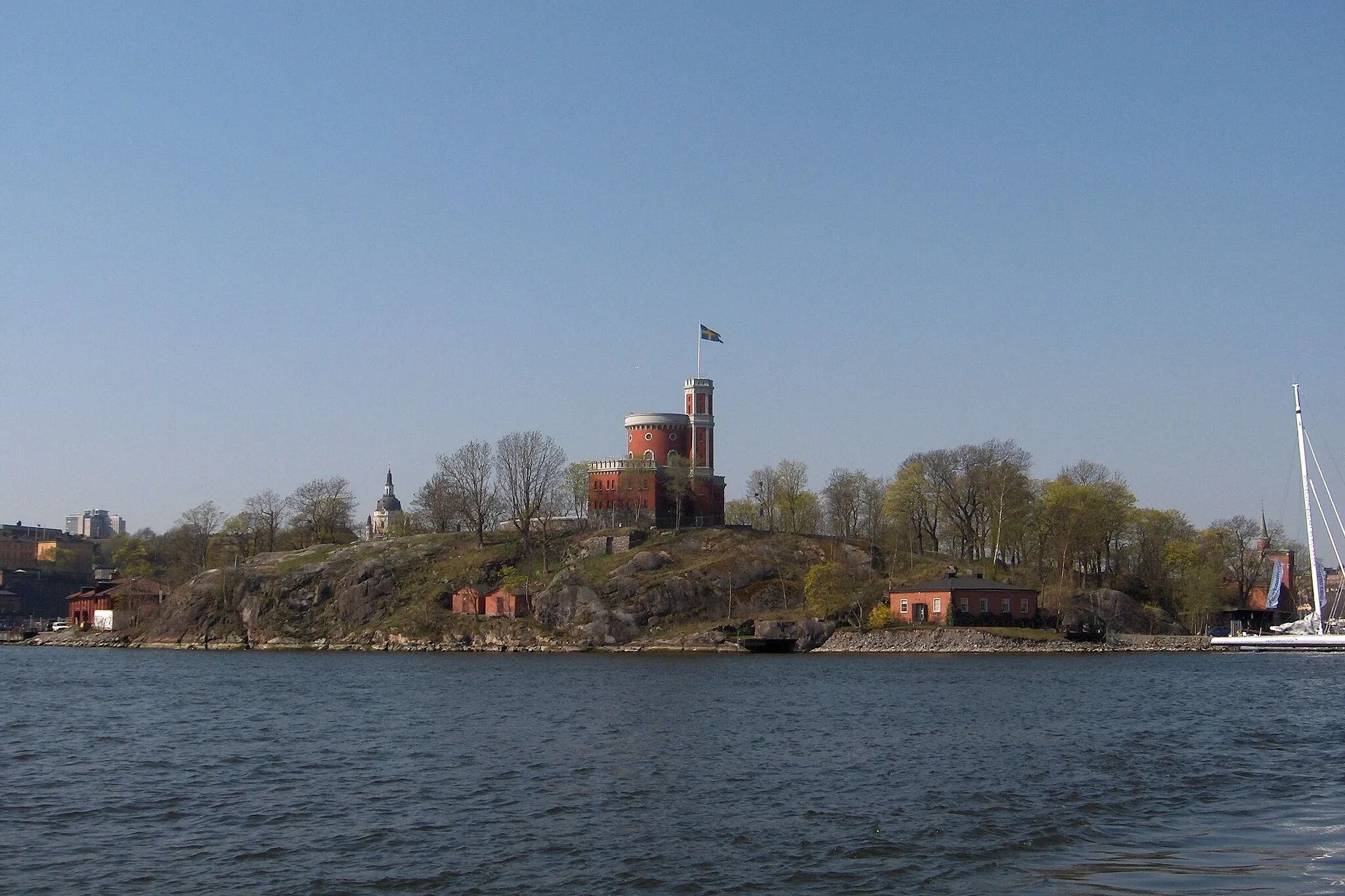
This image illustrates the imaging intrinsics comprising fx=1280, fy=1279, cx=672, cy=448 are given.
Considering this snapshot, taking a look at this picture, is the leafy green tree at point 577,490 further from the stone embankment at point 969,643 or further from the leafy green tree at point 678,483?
the stone embankment at point 969,643

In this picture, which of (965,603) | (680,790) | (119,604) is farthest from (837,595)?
(119,604)

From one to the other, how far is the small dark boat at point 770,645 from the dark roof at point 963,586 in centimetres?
1100

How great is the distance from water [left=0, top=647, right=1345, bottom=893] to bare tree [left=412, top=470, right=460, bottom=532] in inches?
3040

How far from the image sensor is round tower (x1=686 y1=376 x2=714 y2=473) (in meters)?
141

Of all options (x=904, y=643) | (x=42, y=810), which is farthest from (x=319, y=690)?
(x=904, y=643)

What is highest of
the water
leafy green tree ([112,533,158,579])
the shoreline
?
leafy green tree ([112,533,158,579])

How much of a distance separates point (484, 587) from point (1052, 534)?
54.7m

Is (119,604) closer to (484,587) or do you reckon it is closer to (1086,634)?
(484,587)

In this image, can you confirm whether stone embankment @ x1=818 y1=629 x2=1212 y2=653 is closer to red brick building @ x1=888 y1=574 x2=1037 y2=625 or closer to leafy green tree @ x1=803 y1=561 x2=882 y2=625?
red brick building @ x1=888 y1=574 x2=1037 y2=625

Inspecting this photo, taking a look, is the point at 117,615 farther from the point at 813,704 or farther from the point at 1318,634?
the point at 1318,634

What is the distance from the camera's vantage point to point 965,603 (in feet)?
347

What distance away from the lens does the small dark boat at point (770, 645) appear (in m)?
105

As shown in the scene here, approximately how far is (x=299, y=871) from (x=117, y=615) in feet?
451

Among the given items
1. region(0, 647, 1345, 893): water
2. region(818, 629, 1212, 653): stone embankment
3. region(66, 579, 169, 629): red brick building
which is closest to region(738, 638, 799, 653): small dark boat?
region(818, 629, 1212, 653): stone embankment
